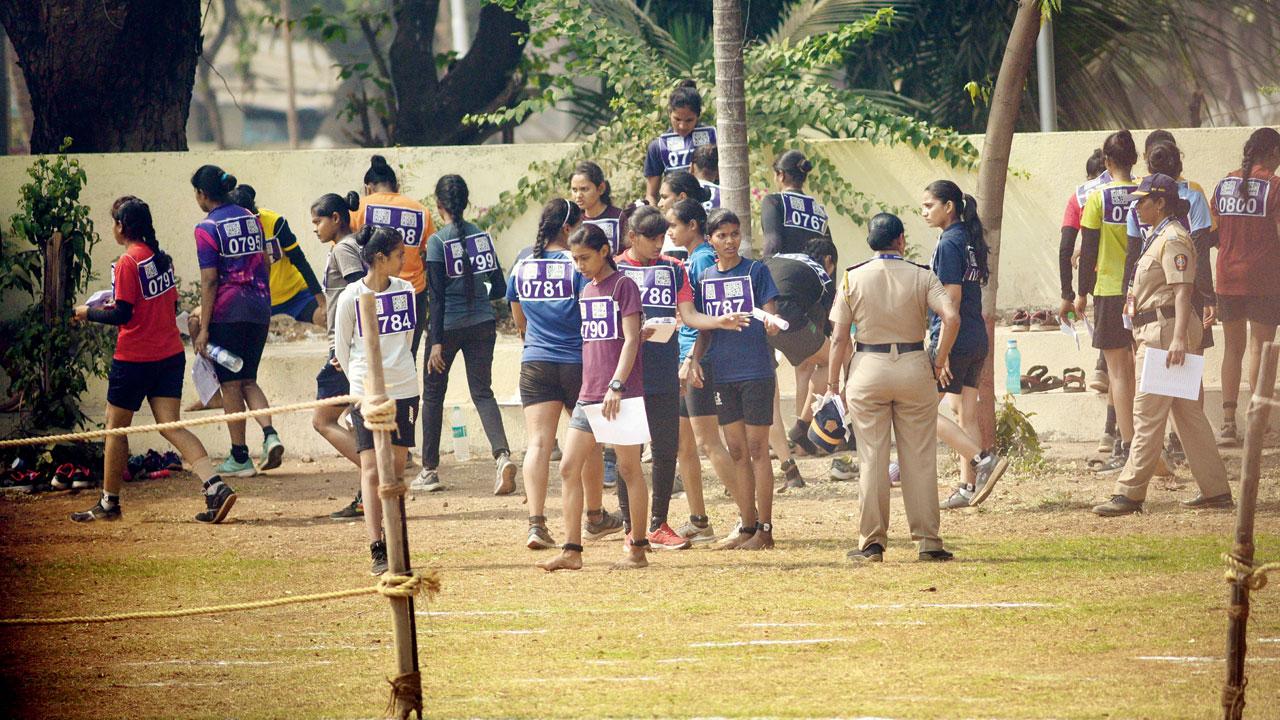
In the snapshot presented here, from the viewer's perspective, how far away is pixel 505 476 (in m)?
10.9

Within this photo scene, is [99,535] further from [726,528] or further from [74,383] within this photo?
[726,528]

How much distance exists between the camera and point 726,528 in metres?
9.48

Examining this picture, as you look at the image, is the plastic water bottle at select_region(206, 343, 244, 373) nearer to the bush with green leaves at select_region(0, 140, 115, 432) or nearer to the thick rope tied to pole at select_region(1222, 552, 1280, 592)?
the bush with green leaves at select_region(0, 140, 115, 432)

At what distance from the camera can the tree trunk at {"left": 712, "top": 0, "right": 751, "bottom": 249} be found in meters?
11.2

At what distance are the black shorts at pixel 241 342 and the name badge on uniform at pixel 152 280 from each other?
0.92 metres

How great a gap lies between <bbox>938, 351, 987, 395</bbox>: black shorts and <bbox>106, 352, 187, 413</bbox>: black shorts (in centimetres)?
504

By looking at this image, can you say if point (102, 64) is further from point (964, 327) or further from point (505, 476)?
point (964, 327)

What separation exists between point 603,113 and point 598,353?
935cm

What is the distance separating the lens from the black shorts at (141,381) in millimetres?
10164

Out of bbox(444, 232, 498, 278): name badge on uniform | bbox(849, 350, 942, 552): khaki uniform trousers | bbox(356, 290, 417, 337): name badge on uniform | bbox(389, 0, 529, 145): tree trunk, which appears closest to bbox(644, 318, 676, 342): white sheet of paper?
bbox(849, 350, 942, 552): khaki uniform trousers

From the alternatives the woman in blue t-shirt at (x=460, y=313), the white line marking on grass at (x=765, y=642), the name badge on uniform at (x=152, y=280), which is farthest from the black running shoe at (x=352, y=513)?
the white line marking on grass at (x=765, y=642)

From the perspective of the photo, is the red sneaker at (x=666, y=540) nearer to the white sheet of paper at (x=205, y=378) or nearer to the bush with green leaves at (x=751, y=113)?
the white sheet of paper at (x=205, y=378)

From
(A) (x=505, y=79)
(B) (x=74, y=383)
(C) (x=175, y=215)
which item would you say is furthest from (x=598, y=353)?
(A) (x=505, y=79)

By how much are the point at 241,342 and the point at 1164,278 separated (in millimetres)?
6405
